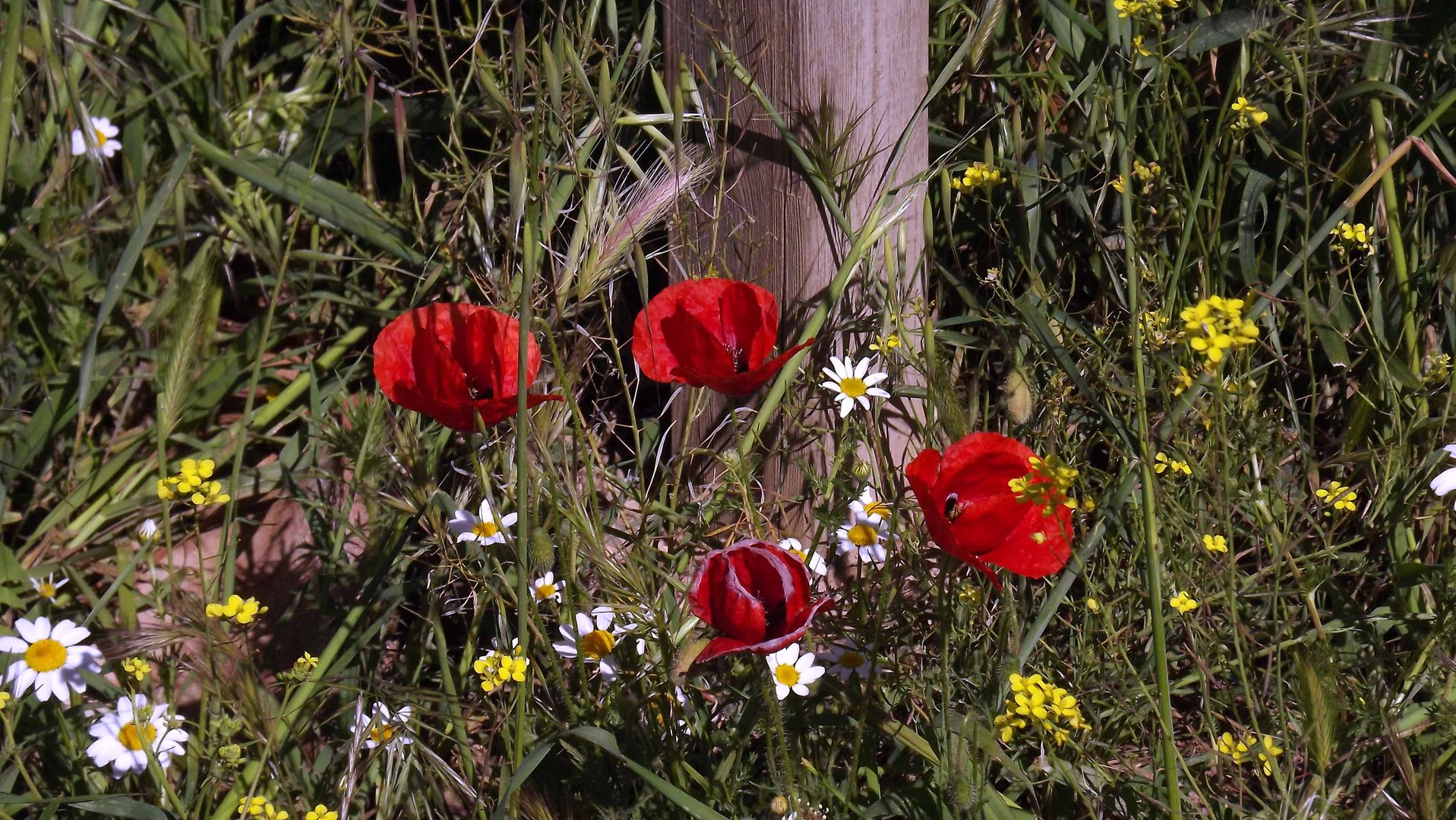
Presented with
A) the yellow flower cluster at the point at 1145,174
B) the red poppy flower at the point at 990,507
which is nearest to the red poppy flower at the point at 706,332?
the red poppy flower at the point at 990,507

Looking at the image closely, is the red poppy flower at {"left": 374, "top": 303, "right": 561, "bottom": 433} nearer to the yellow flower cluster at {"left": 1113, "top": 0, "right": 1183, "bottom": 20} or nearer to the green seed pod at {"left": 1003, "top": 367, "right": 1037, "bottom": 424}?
the green seed pod at {"left": 1003, "top": 367, "right": 1037, "bottom": 424}

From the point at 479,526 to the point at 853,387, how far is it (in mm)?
567

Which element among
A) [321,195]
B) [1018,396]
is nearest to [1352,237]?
[1018,396]

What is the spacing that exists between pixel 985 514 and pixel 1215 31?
114 centimetres

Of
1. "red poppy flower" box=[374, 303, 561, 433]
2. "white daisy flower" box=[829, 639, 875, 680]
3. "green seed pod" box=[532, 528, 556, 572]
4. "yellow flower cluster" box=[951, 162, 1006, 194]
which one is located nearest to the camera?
"green seed pod" box=[532, 528, 556, 572]

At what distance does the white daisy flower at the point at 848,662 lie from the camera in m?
1.51

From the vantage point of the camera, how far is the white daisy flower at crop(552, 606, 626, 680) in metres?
1.50

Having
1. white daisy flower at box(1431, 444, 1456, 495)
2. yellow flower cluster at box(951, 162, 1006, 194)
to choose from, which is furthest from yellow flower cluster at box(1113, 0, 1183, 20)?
white daisy flower at box(1431, 444, 1456, 495)

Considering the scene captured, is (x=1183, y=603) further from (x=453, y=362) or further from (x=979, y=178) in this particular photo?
(x=453, y=362)

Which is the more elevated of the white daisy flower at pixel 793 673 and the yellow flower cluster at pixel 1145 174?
the yellow flower cluster at pixel 1145 174

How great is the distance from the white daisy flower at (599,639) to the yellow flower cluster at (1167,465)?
765 millimetres

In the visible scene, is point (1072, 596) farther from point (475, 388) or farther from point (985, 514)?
point (475, 388)

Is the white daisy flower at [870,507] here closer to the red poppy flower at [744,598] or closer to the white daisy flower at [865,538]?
the white daisy flower at [865,538]

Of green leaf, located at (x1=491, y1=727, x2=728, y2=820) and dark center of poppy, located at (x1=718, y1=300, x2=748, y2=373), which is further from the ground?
dark center of poppy, located at (x1=718, y1=300, x2=748, y2=373)
